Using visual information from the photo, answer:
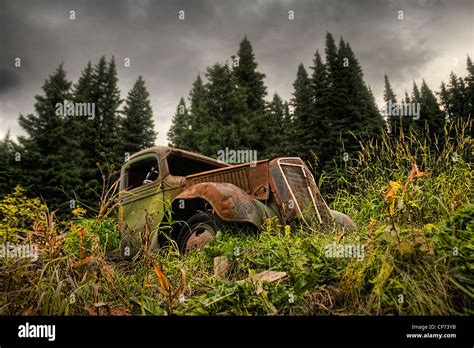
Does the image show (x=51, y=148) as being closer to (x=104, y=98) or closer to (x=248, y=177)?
(x=104, y=98)

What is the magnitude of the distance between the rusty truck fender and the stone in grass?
1.61 ft

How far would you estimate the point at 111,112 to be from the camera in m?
23.8

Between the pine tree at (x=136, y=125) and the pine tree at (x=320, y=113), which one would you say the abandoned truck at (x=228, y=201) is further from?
the pine tree at (x=136, y=125)

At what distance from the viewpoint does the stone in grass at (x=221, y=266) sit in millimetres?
2410

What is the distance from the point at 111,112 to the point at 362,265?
25069 mm

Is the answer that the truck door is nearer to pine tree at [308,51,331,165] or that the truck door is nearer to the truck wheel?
the truck wheel

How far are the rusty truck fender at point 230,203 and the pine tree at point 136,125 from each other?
21263 mm

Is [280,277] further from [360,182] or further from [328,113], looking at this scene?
[328,113]

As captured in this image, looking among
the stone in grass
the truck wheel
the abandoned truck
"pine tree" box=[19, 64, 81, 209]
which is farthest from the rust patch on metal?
"pine tree" box=[19, 64, 81, 209]

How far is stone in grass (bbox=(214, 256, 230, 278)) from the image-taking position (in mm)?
2410

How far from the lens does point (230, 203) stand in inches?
116
